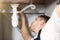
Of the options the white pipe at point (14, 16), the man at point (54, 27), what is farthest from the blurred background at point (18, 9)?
the man at point (54, 27)

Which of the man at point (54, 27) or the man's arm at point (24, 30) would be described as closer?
the man at point (54, 27)

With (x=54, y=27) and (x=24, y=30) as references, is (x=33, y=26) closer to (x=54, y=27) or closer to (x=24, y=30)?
(x=24, y=30)

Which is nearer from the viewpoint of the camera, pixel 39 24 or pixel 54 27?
pixel 54 27

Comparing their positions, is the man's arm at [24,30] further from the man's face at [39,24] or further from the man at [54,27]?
the man at [54,27]

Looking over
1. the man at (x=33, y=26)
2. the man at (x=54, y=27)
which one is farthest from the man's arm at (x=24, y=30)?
the man at (x=54, y=27)

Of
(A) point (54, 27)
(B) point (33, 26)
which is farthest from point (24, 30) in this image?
(A) point (54, 27)

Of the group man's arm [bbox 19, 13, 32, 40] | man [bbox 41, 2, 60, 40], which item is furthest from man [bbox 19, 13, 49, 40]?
man [bbox 41, 2, 60, 40]

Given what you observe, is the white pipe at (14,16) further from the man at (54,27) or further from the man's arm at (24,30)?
the man at (54,27)

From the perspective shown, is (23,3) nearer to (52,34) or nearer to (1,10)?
(1,10)

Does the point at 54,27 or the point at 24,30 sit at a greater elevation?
the point at 54,27

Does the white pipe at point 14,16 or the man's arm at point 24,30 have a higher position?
the white pipe at point 14,16

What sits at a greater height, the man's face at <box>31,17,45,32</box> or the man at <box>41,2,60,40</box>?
the man at <box>41,2,60,40</box>

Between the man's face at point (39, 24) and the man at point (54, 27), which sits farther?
the man's face at point (39, 24)

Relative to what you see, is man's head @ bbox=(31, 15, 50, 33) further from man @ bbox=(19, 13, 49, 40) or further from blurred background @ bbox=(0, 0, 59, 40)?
blurred background @ bbox=(0, 0, 59, 40)
